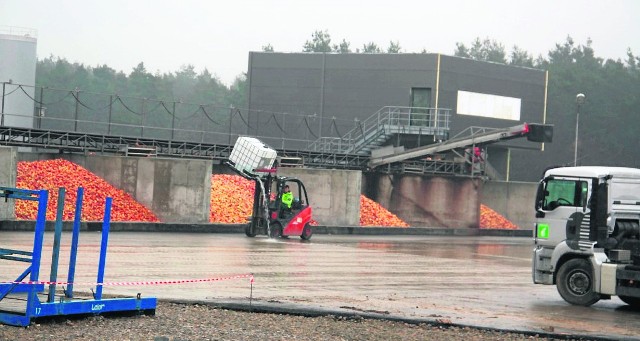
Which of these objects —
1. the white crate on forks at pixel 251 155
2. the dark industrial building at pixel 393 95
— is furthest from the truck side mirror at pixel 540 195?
the dark industrial building at pixel 393 95

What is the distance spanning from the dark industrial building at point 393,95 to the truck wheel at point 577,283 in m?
42.4

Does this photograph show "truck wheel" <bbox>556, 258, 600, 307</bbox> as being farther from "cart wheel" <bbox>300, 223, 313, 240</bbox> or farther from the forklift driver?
the forklift driver

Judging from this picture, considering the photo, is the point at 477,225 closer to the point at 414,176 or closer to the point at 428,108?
the point at 414,176

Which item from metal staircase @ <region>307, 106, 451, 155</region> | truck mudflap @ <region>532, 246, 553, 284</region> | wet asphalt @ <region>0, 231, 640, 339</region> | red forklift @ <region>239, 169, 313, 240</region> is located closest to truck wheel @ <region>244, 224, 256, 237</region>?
red forklift @ <region>239, 169, 313, 240</region>

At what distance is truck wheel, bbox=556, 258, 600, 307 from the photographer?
2034 cm

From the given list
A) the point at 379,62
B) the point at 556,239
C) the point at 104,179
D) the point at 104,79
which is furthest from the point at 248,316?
the point at 104,79

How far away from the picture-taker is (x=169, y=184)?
4134cm

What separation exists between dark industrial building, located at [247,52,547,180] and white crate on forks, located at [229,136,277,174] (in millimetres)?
21136

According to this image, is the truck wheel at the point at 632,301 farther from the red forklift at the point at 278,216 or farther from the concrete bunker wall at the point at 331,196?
the concrete bunker wall at the point at 331,196

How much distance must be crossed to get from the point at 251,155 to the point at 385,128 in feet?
71.1

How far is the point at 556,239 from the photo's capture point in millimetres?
21094

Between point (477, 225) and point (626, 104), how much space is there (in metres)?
60.7

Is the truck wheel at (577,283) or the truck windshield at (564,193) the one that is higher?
the truck windshield at (564,193)

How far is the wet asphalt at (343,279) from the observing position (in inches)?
689
